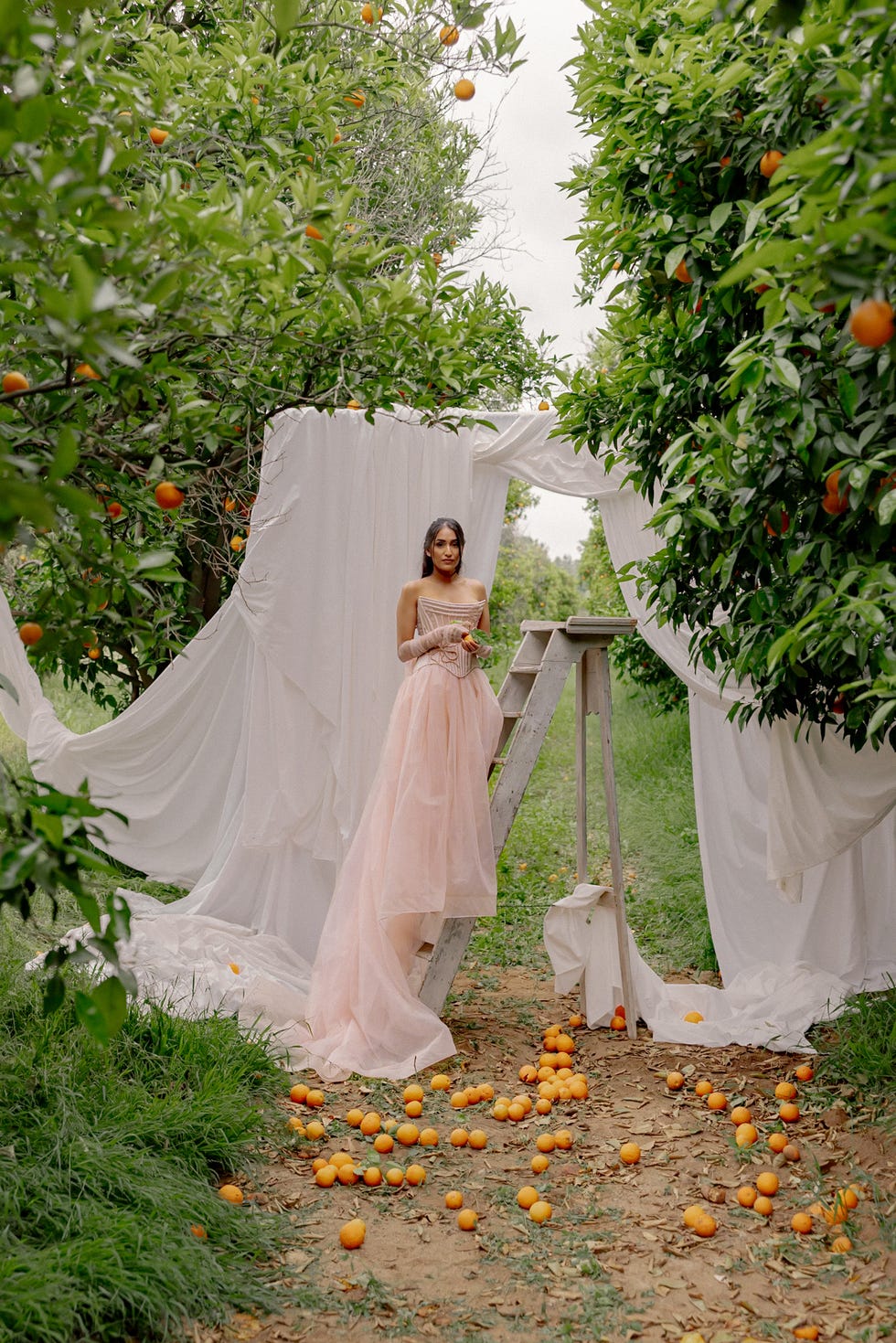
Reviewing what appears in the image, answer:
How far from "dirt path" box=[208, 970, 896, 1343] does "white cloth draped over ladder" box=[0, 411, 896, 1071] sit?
0.59 m

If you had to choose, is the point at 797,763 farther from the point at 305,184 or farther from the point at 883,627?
the point at 305,184

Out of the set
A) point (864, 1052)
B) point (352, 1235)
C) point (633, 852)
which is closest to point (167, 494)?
point (352, 1235)

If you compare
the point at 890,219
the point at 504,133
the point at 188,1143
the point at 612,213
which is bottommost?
the point at 188,1143

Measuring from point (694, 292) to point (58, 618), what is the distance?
185cm

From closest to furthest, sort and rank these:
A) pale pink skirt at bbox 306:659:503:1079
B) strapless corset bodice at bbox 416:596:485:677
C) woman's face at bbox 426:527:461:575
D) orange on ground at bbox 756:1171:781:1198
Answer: orange on ground at bbox 756:1171:781:1198
pale pink skirt at bbox 306:659:503:1079
strapless corset bodice at bbox 416:596:485:677
woman's face at bbox 426:527:461:575

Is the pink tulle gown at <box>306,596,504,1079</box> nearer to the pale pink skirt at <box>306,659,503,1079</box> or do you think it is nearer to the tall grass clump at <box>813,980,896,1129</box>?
the pale pink skirt at <box>306,659,503,1079</box>

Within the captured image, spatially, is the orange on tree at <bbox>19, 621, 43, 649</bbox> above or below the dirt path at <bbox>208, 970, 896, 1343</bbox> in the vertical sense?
above

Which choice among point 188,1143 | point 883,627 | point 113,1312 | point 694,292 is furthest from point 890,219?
point 188,1143

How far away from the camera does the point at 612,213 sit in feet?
10.2

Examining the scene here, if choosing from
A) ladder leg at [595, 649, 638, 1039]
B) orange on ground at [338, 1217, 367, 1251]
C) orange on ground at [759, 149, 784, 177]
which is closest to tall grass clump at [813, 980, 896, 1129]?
ladder leg at [595, 649, 638, 1039]

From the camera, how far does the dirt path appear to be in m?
2.33

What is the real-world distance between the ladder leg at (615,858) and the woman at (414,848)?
1.32 feet

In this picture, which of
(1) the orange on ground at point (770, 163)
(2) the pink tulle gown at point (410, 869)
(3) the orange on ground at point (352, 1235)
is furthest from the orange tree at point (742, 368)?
(3) the orange on ground at point (352, 1235)

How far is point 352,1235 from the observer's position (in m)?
2.57
